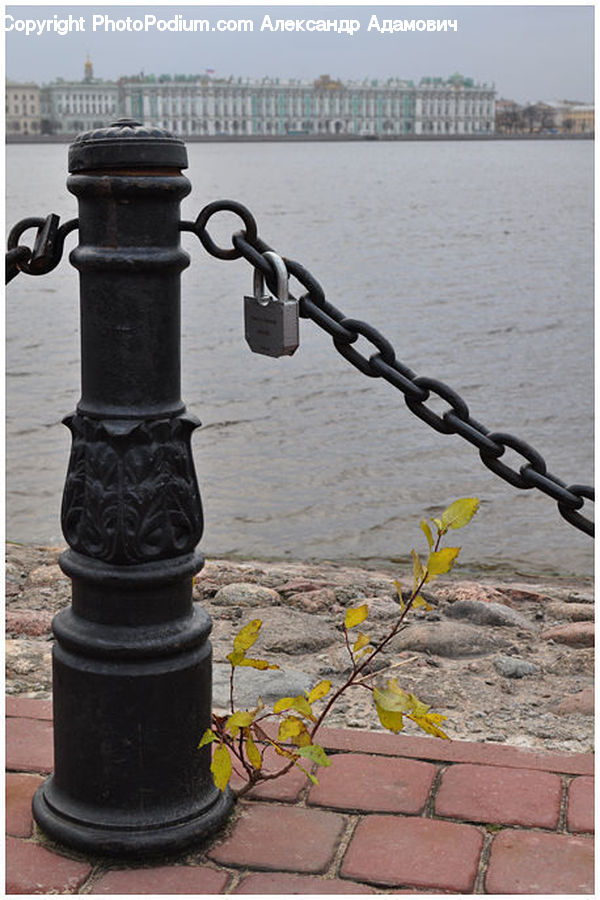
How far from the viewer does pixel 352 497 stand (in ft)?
17.5

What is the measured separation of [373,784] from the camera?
2.08 m

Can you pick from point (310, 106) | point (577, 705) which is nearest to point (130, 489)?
point (577, 705)

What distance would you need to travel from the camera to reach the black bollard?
5.87 ft

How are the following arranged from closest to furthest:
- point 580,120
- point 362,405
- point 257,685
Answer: point 257,685, point 362,405, point 580,120

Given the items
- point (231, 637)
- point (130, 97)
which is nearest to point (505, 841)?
point (231, 637)

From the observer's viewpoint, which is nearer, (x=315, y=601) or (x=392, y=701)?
(x=392, y=701)

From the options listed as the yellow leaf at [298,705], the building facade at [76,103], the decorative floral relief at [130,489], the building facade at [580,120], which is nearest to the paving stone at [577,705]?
the yellow leaf at [298,705]

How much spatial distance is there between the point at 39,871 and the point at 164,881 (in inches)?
7.3

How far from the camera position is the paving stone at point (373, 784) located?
202 cm

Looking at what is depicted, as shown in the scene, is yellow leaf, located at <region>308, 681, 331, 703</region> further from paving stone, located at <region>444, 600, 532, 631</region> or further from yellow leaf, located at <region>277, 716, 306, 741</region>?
paving stone, located at <region>444, 600, 532, 631</region>

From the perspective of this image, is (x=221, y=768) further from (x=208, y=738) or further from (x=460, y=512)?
(x=460, y=512)

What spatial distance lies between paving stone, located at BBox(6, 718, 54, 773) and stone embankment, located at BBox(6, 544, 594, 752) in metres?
0.16

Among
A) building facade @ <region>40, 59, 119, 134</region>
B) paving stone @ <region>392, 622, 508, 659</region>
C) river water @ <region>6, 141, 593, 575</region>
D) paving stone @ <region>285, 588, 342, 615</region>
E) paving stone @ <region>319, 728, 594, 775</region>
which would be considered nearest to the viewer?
paving stone @ <region>319, 728, 594, 775</region>

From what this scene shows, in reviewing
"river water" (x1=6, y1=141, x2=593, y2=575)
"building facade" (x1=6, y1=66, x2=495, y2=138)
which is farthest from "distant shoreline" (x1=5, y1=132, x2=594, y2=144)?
"river water" (x1=6, y1=141, x2=593, y2=575)
